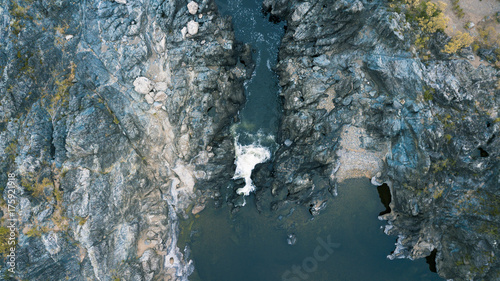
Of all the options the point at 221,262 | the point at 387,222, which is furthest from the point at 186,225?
the point at 387,222

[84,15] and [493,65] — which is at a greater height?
[84,15]

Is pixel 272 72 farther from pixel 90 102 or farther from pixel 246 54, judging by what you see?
pixel 90 102

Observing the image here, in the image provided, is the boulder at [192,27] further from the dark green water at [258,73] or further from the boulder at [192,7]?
the dark green water at [258,73]

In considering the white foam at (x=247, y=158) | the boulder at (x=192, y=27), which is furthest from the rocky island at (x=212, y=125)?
the white foam at (x=247, y=158)

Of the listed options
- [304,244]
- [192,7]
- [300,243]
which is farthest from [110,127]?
[304,244]

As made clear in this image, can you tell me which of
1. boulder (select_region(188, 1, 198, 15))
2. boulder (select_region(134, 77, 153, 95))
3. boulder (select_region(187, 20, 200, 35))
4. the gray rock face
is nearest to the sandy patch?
the gray rock face

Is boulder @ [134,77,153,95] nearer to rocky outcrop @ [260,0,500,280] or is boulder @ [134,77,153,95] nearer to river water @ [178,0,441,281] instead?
river water @ [178,0,441,281]
